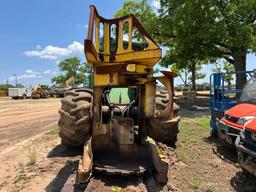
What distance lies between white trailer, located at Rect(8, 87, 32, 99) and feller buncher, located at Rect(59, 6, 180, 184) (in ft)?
138

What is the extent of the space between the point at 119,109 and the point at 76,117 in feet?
2.83

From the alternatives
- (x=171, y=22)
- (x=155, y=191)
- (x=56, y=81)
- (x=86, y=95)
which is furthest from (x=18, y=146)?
(x=56, y=81)

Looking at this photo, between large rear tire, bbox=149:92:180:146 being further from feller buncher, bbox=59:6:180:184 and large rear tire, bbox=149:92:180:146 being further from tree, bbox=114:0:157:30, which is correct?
tree, bbox=114:0:157:30

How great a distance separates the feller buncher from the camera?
15.5 feet

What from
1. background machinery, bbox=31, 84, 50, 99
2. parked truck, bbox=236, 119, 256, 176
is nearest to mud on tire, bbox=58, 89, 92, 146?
parked truck, bbox=236, 119, 256, 176

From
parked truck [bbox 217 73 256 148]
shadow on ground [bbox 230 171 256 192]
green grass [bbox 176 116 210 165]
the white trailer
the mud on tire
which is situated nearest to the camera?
shadow on ground [bbox 230 171 256 192]

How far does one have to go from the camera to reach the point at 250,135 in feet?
16.1

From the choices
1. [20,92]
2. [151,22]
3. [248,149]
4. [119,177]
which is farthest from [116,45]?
[20,92]

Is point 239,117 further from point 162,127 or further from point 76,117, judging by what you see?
point 76,117

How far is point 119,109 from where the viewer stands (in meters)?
6.26

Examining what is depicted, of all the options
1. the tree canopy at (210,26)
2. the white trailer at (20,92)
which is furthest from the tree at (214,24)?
the white trailer at (20,92)

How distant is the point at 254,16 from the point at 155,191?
1804 centimetres

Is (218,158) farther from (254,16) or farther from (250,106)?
(254,16)

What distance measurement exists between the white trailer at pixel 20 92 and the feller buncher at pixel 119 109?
4203 cm
